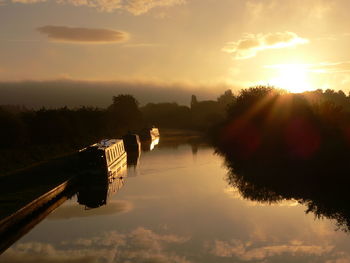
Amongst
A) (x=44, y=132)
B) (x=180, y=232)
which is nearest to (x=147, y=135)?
(x=44, y=132)

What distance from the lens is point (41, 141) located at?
151ft

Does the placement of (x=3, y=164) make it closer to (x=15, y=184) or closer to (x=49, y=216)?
(x=15, y=184)

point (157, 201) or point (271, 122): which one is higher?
point (271, 122)

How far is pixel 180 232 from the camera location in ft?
69.3

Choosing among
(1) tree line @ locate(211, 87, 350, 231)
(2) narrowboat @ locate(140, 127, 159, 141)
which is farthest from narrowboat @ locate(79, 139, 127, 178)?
(2) narrowboat @ locate(140, 127, 159, 141)

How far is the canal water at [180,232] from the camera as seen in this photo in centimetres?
1789

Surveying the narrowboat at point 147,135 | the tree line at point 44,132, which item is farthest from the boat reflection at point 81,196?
the narrowboat at point 147,135

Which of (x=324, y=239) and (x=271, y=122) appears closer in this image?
(x=324, y=239)

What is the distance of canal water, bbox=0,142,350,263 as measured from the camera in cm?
1789

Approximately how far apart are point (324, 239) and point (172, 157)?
34427 mm

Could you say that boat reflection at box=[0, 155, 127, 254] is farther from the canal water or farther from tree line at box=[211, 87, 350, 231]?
tree line at box=[211, 87, 350, 231]

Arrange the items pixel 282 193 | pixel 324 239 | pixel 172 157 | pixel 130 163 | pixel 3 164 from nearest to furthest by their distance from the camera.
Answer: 1. pixel 324 239
2. pixel 282 193
3. pixel 3 164
4. pixel 130 163
5. pixel 172 157

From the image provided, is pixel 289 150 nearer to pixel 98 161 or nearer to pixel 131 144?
pixel 131 144

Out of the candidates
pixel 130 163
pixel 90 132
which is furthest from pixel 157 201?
pixel 90 132
